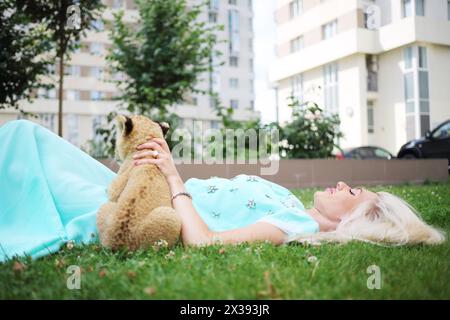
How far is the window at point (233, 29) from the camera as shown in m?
41.8

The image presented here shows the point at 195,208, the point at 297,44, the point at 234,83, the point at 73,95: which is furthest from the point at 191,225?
the point at 234,83

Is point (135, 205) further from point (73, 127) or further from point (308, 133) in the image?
point (73, 127)

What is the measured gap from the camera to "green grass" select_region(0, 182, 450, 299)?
2.02 metres

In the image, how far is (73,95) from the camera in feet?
115

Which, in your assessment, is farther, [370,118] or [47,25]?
[370,118]

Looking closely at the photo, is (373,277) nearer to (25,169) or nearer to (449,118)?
(25,169)

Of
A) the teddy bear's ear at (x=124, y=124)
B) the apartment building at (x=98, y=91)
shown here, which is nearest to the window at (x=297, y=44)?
the apartment building at (x=98, y=91)

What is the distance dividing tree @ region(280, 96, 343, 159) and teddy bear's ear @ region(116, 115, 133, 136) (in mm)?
8131

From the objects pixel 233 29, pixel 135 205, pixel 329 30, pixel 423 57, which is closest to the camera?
pixel 135 205

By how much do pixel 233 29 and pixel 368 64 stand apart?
22.9 meters

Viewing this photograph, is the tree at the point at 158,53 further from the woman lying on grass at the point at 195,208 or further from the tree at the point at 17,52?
the woman lying on grass at the point at 195,208

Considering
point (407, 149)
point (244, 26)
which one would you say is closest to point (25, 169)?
point (407, 149)
